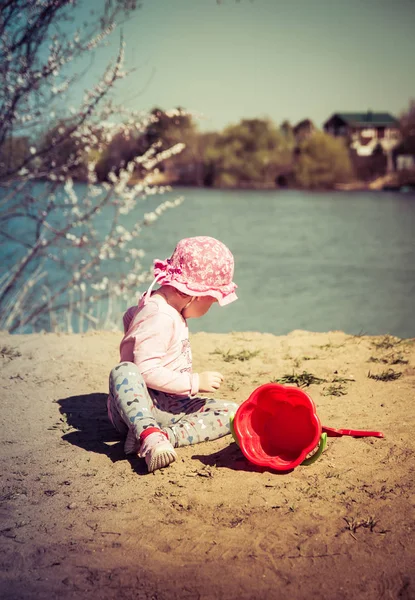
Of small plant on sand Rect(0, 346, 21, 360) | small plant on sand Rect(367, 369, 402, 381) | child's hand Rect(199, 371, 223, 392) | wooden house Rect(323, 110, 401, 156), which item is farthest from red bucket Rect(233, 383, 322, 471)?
wooden house Rect(323, 110, 401, 156)

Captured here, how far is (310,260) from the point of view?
1517cm

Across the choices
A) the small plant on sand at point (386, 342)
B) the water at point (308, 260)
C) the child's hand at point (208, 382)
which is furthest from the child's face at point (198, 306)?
the water at point (308, 260)

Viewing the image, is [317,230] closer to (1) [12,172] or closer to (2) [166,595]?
(1) [12,172]

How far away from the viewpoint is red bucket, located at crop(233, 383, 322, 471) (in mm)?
2824

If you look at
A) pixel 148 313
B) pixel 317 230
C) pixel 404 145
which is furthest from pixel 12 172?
pixel 404 145

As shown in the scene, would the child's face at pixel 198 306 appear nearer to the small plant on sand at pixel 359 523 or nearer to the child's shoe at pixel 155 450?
the child's shoe at pixel 155 450

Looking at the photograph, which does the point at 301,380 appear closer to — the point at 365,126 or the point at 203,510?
the point at 203,510

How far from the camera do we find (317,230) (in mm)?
20562

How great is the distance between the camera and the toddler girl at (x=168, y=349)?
9.48ft

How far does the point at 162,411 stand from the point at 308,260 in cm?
1237

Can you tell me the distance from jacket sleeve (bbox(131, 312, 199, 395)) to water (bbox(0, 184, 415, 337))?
278cm

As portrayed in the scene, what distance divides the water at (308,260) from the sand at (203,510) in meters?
2.59

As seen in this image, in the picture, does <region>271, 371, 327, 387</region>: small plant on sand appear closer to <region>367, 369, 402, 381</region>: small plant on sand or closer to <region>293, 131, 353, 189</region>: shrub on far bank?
<region>367, 369, 402, 381</region>: small plant on sand

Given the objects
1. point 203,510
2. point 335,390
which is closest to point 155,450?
Result: point 203,510
